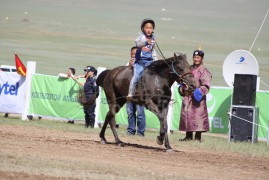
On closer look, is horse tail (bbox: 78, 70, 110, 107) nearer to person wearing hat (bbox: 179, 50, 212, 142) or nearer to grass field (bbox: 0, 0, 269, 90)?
person wearing hat (bbox: 179, 50, 212, 142)

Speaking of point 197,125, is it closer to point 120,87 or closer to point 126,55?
point 120,87

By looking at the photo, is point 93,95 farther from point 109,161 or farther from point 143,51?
point 109,161

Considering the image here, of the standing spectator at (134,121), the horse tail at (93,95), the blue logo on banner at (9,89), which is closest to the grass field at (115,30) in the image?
the blue logo on banner at (9,89)

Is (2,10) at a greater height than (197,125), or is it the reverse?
(2,10)

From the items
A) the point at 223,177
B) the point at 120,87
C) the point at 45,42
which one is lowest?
the point at 223,177

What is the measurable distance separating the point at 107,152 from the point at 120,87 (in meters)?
2.01

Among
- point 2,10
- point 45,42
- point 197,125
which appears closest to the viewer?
point 197,125

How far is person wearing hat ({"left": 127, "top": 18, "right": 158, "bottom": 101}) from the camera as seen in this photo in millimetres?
16844

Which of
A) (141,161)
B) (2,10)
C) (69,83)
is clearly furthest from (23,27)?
(141,161)

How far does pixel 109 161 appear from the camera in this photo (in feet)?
47.9

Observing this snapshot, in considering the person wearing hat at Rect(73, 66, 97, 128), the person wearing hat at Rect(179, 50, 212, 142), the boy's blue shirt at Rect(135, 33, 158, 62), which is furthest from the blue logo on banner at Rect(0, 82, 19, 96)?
the boy's blue shirt at Rect(135, 33, 158, 62)

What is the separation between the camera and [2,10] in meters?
87.1

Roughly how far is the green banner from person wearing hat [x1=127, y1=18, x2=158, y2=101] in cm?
615

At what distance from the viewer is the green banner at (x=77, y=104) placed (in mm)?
23078
